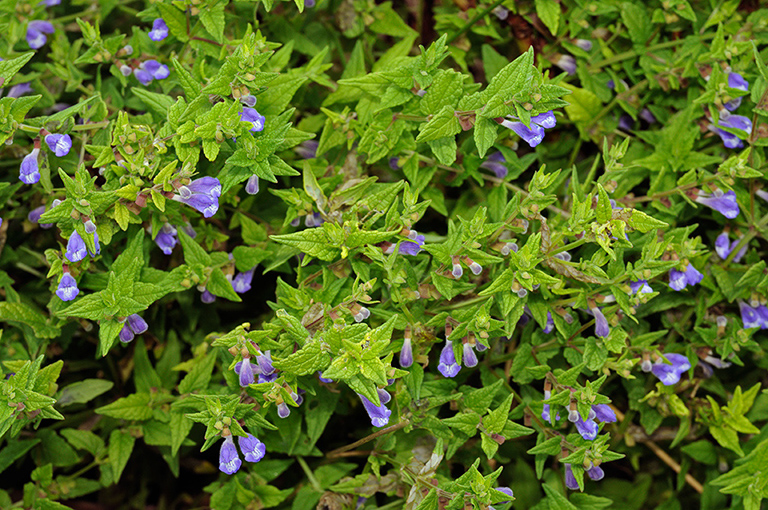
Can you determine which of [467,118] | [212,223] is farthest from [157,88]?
[467,118]

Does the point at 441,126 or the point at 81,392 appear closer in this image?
the point at 441,126

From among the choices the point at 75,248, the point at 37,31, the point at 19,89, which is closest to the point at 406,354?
the point at 75,248

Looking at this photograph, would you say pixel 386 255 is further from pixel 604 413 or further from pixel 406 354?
pixel 604 413

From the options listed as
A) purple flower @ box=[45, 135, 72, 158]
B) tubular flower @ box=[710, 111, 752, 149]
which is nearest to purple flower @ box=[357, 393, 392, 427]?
purple flower @ box=[45, 135, 72, 158]

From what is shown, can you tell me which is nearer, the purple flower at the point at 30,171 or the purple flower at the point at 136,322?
the purple flower at the point at 30,171

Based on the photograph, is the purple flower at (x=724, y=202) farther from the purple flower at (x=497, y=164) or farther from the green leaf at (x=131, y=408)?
the green leaf at (x=131, y=408)

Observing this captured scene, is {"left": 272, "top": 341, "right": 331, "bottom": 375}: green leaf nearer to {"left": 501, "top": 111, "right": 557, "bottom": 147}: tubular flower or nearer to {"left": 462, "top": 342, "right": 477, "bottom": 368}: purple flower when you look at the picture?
{"left": 462, "top": 342, "right": 477, "bottom": 368}: purple flower

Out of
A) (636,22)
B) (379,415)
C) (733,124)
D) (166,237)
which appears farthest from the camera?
(636,22)

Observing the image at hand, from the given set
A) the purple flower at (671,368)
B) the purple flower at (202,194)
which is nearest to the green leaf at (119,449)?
the purple flower at (202,194)
